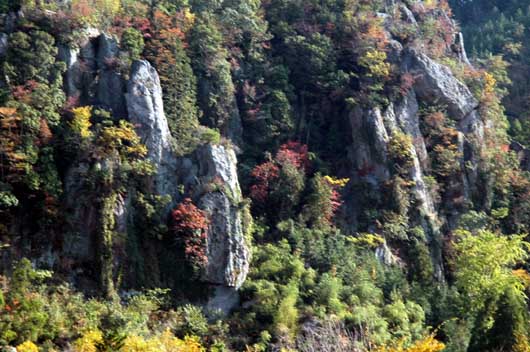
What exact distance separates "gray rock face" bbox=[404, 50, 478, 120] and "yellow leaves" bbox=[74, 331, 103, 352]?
58.7 ft

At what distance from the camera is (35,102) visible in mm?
22750

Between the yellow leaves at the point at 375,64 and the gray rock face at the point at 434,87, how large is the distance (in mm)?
1419

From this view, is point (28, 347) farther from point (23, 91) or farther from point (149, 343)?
point (23, 91)

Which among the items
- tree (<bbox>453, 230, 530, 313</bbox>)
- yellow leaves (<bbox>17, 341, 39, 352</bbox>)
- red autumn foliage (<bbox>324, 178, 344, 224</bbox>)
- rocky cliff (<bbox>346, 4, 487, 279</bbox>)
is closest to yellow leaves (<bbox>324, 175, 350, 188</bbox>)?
red autumn foliage (<bbox>324, 178, 344, 224</bbox>)

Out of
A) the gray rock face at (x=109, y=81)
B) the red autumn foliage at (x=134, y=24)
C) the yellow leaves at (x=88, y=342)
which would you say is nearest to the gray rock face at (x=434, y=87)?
the red autumn foliage at (x=134, y=24)

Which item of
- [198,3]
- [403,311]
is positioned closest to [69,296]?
[403,311]

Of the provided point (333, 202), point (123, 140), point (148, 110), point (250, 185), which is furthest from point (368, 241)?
point (123, 140)

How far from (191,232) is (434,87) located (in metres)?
13.6

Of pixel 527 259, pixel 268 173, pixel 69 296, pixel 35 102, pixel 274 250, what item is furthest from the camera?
pixel 527 259

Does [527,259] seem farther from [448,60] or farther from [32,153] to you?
[32,153]

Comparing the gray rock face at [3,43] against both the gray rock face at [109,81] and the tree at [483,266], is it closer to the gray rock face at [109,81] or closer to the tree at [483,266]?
the gray rock face at [109,81]

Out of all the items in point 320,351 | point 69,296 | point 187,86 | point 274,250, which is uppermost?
point 187,86

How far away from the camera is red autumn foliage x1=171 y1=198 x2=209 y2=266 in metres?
23.1

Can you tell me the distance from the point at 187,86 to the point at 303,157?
16.7ft
